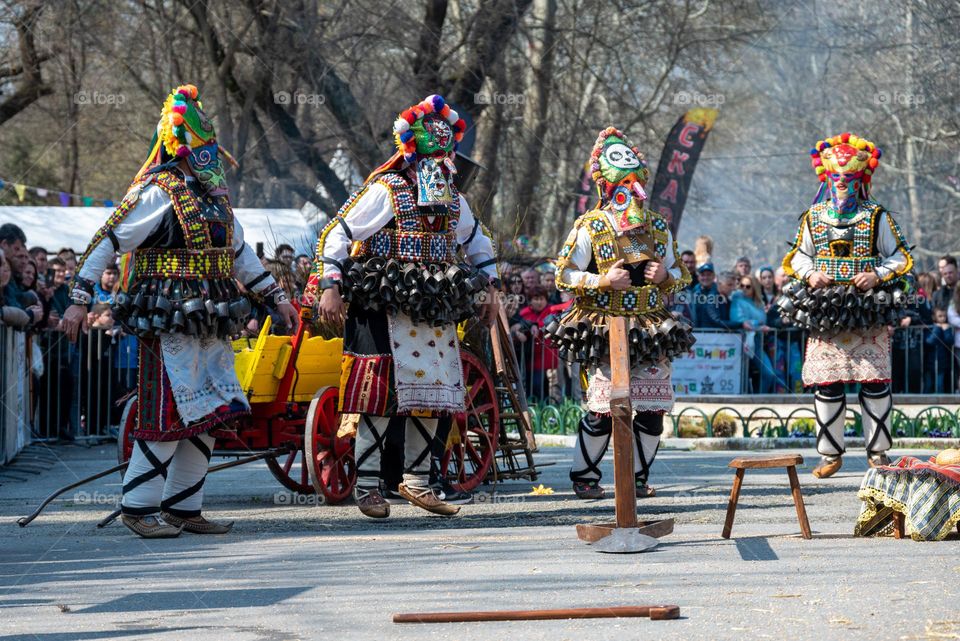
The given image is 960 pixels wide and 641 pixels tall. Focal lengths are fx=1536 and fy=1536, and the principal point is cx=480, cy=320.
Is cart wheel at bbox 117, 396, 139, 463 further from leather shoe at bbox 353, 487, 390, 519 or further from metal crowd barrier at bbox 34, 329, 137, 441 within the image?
metal crowd barrier at bbox 34, 329, 137, 441

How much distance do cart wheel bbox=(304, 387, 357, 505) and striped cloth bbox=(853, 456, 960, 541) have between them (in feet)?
9.84

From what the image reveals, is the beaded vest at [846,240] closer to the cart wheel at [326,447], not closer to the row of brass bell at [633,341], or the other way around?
the row of brass bell at [633,341]

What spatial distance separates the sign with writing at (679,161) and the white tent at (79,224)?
19.6ft

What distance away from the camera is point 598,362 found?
8992 mm

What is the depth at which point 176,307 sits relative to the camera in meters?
7.52

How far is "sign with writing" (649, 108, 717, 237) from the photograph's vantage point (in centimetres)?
2331

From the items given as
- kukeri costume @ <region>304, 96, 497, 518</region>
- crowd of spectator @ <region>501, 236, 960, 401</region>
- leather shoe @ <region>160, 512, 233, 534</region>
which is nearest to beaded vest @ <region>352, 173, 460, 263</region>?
kukeri costume @ <region>304, 96, 497, 518</region>

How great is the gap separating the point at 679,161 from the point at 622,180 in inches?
576

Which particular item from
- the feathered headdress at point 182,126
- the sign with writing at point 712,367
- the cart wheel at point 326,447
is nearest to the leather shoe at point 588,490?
the cart wheel at point 326,447

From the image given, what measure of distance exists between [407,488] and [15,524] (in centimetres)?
213

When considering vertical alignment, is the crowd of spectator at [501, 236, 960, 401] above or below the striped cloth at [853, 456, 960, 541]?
above

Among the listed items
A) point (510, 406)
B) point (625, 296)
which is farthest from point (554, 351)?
point (625, 296)

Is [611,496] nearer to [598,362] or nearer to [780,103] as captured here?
[598,362]

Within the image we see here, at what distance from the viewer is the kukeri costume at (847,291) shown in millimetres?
10273
